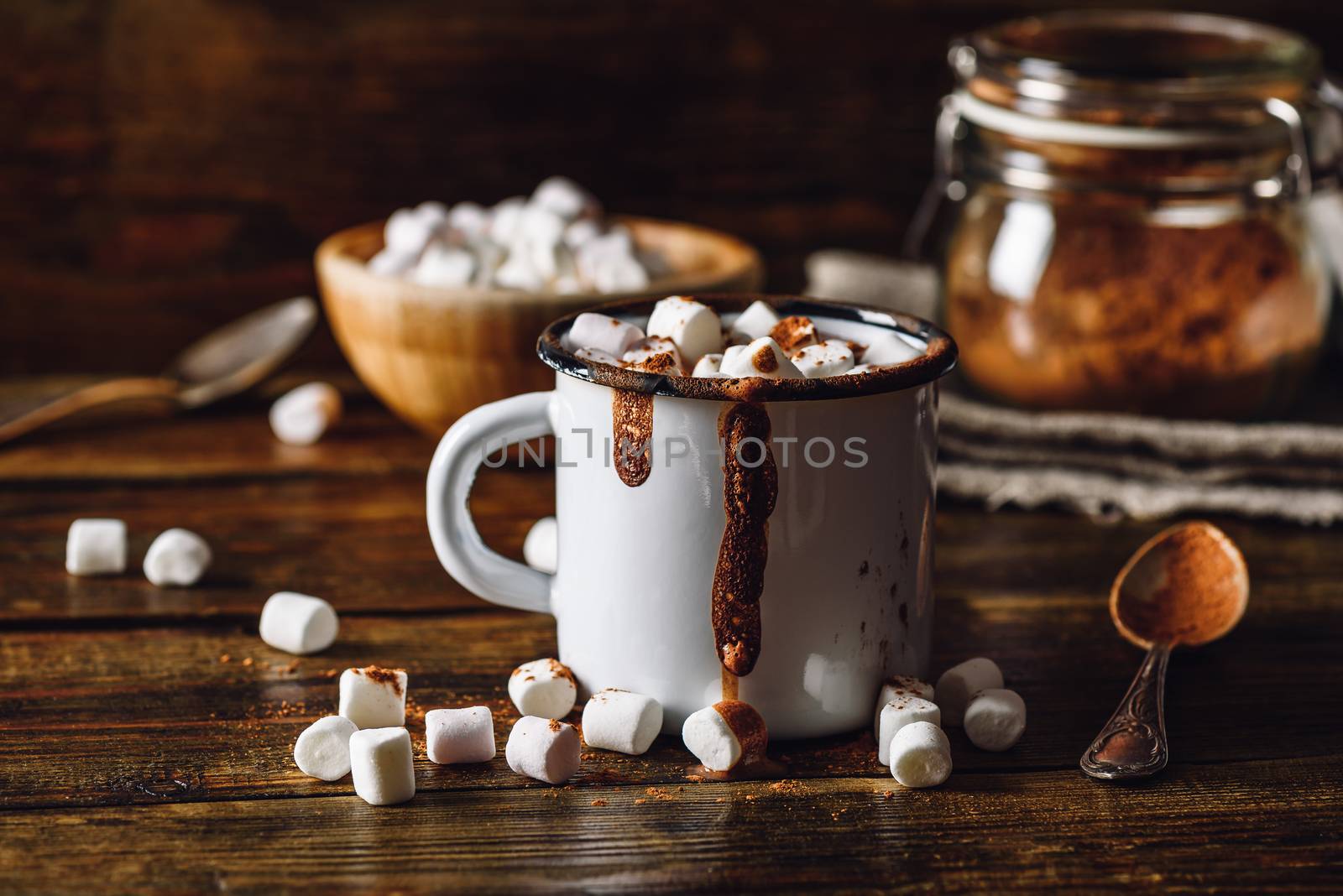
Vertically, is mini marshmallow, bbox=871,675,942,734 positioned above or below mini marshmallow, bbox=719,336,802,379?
below

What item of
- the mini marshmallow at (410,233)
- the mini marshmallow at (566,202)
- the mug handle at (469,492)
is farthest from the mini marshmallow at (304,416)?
the mug handle at (469,492)

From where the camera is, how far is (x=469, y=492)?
0.93 meters

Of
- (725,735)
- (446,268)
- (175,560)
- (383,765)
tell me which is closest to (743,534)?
(725,735)

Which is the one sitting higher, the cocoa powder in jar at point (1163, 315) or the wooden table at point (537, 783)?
the cocoa powder in jar at point (1163, 315)

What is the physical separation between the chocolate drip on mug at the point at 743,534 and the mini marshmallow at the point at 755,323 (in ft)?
0.45

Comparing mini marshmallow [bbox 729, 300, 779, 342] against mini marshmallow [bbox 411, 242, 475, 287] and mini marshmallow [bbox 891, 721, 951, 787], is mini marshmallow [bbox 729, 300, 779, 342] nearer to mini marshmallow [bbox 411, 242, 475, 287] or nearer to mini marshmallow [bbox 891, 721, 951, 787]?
mini marshmallow [bbox 891, 721, 951, 787]

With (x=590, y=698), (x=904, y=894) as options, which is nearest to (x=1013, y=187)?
(x=590, y=698)

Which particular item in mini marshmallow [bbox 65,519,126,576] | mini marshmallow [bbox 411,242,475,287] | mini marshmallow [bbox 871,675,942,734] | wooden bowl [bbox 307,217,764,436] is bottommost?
mini marshmallow [bbox 65,519,126,576]

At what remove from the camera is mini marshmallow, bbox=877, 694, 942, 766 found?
85 centimetres

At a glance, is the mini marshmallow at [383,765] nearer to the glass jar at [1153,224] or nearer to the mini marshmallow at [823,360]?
the mini marshmallow at [823,360]

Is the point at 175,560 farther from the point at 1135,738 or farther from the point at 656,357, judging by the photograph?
the point at 1135,738

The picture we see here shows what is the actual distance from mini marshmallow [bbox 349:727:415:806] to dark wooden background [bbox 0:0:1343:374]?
1154mm

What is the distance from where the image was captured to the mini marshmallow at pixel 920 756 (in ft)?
2.72

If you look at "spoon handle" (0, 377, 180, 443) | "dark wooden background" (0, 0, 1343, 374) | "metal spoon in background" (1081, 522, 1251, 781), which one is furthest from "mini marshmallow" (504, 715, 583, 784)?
"dark wooden background" (0, 0, 1343, 374)
